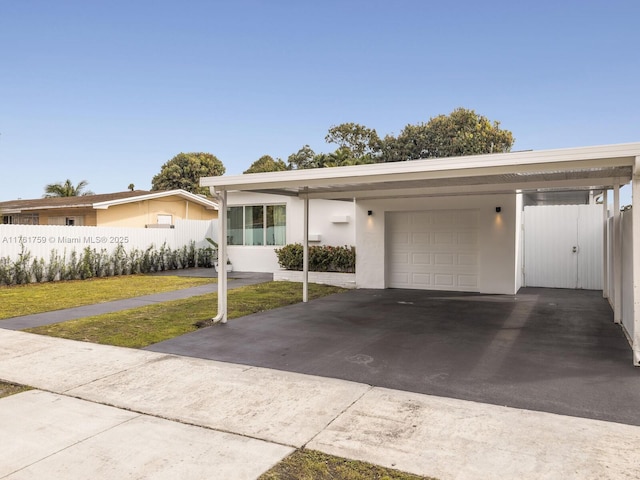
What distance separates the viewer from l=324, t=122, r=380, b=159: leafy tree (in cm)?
4028

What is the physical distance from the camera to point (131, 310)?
9.57 metres

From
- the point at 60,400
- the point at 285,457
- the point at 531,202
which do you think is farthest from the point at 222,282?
the point at 531,202

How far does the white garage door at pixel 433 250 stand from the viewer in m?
12.6

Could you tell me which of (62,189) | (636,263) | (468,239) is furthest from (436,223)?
(62,189)

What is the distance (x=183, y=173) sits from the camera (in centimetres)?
4194

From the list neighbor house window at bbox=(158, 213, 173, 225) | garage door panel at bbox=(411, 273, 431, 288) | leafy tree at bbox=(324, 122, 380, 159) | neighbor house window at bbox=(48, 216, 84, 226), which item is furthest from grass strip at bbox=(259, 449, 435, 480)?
leafy tree at bbox=(324, 122, 380, 159)

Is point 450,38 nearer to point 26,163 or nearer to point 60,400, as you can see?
point 60,400

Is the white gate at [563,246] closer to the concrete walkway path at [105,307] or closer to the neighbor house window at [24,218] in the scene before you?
the concrete walkway path at [105,307]

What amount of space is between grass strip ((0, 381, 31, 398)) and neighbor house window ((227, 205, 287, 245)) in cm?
1227

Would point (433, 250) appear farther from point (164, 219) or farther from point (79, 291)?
point (164, 219)

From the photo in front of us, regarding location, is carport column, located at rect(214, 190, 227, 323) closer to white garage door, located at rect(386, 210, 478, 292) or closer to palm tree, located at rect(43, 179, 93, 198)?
white garage door, located at rect(386, 210, 478, 292)

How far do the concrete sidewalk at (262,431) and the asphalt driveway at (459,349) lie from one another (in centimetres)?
46

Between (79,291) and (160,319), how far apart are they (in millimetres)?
5520

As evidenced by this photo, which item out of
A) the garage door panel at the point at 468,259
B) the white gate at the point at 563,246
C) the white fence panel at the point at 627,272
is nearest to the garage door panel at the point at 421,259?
the garage door panel at the point at 468,259
